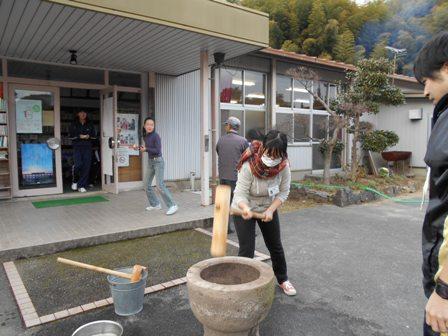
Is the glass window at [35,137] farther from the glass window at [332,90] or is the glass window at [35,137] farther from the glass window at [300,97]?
the glass window at [332,90]

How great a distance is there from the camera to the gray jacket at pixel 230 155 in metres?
5.57

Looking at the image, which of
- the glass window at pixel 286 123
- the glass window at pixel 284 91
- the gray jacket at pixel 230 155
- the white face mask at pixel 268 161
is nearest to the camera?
the white face mask at pixel 268 161

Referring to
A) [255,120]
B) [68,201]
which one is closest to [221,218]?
[68,201]

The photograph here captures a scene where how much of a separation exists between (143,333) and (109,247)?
2359mm

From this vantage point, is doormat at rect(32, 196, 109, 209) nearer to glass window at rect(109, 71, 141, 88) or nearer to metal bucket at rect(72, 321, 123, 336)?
glass window at rect(109, 71, 141, 88)

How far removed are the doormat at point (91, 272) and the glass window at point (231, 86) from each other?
5081 millimetres

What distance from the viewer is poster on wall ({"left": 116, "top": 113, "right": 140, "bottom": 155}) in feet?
28.7

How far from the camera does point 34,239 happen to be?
505 cm

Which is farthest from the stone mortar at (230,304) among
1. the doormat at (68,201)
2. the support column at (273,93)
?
the support column at (273,93)

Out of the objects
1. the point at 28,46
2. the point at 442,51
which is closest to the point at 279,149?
the point at 442,51

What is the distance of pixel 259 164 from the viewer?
3.39m

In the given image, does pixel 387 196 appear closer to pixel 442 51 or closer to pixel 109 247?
pixel 109 247

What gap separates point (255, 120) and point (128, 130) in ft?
12.5

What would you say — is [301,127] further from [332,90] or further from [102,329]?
[102,329]
